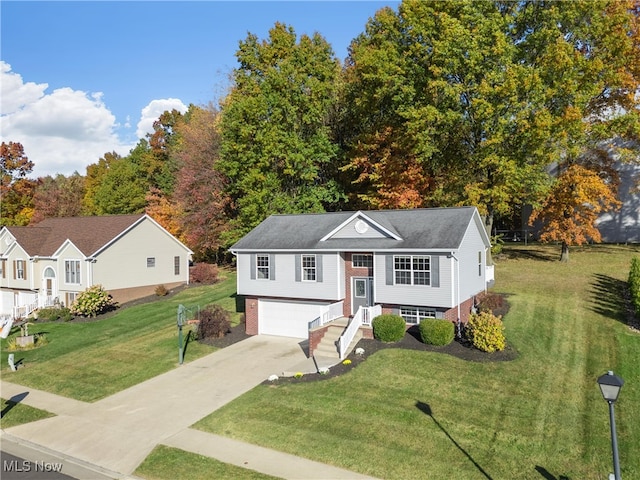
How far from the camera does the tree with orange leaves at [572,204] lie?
28531 millimetres

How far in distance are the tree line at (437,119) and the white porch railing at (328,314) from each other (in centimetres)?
1115

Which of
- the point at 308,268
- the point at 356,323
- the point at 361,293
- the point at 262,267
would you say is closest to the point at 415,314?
the point at 356,323

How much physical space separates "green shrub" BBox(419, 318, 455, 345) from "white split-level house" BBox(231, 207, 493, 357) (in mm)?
1060

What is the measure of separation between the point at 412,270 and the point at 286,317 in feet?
25.9

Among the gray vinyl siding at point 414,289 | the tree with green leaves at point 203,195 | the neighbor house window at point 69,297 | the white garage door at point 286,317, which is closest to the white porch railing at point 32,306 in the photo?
the neighbor house window at point 69,297

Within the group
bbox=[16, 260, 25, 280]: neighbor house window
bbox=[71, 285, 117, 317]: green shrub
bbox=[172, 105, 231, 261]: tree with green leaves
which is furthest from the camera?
bbox=[172, 105, 231, 261]: tree with green leaves

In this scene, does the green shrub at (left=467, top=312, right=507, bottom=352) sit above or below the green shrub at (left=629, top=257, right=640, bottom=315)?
below

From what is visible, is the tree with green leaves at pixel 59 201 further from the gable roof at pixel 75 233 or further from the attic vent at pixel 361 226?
the attic vent at pixel 361 226

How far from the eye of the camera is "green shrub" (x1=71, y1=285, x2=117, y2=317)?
3052 centimetres

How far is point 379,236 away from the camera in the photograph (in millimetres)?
22609

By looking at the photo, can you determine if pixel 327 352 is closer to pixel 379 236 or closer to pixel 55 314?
pixel 379 236

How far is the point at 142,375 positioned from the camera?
1995 cm

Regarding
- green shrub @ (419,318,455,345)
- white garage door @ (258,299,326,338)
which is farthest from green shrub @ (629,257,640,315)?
white garage door @ (258,299,326,338)

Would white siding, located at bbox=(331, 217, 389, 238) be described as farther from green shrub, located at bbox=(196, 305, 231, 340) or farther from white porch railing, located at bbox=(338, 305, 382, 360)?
green shrub, located at bbox=(196, 305, 231, 340)
